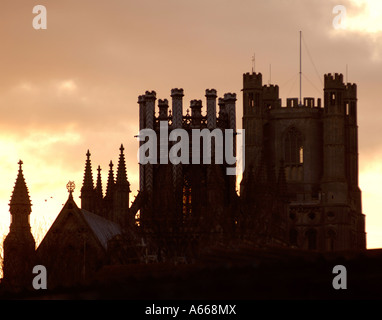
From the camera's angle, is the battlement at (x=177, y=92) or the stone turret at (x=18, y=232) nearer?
the stone turret at (x=18, y=232)

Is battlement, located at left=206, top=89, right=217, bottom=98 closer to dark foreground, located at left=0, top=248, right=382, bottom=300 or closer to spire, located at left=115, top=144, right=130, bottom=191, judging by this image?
spire, located at left=115, top=144, right=130, bottom=191

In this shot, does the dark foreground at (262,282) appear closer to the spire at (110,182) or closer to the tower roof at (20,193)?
the tower roof at (20,193)

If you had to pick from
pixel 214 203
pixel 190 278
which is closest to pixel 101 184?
pixel 214 203

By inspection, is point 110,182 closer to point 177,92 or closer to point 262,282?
point 177,92

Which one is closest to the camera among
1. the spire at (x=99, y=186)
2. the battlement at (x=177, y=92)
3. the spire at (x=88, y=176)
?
the spire at (x=99, y=186)

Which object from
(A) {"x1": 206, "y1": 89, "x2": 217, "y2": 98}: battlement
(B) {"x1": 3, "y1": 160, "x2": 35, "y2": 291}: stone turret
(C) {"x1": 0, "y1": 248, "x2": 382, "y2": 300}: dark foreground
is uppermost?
(A) {"x1": 206, "y1": 89, "x2": 217, "y2": 98}: battlement

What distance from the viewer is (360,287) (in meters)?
64.4

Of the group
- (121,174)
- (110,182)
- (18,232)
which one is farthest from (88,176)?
(18,232)

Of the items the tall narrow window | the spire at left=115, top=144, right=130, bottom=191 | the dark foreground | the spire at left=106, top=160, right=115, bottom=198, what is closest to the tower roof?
the spire at left=115, top=144, right=130, bottom=191

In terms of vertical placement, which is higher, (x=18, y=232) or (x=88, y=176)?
(x=88, y=176)

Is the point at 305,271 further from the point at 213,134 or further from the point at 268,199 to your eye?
the point at 213,134

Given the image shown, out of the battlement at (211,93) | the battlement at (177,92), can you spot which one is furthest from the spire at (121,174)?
the battlement at (177,92)
